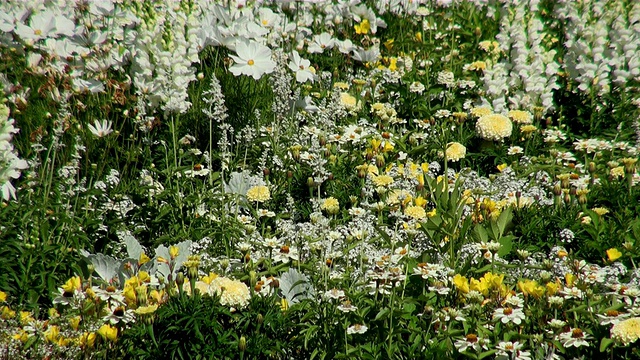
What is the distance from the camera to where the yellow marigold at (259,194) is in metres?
3.46

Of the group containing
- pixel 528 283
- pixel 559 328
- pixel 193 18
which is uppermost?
pixel 193 18

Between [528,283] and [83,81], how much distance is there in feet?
8.41

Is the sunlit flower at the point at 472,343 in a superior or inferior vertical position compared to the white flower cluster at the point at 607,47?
inferior

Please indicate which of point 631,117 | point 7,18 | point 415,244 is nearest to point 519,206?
point 415,244

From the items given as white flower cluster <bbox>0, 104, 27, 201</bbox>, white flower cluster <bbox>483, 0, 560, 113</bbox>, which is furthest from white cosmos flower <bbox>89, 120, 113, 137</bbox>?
white flower cluster <bbox>483, 0, 560, 113</bbox>

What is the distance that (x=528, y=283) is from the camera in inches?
102

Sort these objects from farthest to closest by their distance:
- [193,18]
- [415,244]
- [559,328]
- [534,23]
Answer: [534,23]
[193,18]
[415,244]
[559,328]

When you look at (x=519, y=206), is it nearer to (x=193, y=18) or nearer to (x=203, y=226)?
(x=203, y=226)

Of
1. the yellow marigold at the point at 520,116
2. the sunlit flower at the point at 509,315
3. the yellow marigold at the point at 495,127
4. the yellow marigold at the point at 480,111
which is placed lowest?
the sunlit flower at the point at 509,315

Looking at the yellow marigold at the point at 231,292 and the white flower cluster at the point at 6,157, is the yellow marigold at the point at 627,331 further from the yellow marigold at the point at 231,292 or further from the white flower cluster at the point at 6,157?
the white flower cluster at the point at 6,157

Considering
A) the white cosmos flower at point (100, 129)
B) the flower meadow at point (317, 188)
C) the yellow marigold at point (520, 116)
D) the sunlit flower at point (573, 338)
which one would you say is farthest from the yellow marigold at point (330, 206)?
the yellow marigold at point (520, 116)

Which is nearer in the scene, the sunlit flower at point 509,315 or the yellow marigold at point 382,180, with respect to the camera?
the sunlit flower at point 509,315

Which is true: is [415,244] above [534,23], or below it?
below

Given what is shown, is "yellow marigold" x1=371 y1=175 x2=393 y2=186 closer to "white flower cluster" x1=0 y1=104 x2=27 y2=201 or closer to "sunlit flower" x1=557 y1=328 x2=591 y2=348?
"sunlit flower" x1=557 y1=328 x2=591 y2=348
